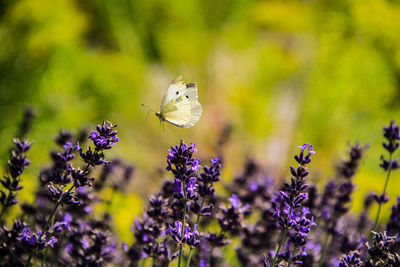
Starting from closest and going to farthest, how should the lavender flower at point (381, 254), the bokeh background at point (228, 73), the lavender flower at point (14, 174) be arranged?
the lavender flower at point (381, 254)
the lavender flower at point (14, 174)
the bokeh background at point (228, 73)

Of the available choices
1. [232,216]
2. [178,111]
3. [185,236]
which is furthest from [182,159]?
[178,111]

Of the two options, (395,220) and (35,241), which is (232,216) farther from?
(35,241)

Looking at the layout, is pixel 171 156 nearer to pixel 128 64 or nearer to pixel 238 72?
pixel 128 64

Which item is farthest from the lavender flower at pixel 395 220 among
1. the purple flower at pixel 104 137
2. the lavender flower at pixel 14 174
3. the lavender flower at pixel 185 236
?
the lavender flower at pixel 14 174

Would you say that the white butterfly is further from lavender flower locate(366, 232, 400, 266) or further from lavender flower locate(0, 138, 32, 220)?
lavender flower locate(366, 232, 400, 266)

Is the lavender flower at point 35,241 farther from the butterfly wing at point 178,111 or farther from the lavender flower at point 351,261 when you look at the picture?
the lavender flower at point 351,261
